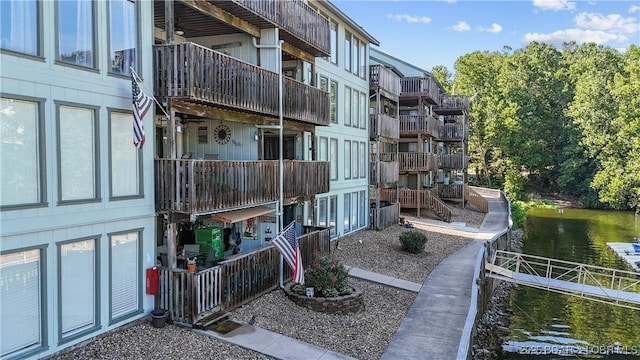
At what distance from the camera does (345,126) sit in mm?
24641

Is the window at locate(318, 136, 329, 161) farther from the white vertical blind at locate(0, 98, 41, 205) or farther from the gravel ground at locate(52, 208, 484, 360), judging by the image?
the white vertical blind at locate(0, 98, 41, 205)

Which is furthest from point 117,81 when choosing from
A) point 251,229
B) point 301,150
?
point 301,150

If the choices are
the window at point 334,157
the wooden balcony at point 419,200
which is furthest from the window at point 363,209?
the wooden balcony at point 419,200

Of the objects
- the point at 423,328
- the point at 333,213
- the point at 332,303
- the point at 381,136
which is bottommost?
the point at 423,328

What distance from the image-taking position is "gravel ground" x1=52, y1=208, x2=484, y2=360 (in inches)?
400

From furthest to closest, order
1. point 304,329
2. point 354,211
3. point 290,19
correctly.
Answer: point 354,211, point 290,19, point 304,329

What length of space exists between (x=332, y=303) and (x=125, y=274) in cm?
550

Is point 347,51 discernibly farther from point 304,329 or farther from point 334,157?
point 304,329

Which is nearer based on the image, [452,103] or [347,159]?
[347,159]

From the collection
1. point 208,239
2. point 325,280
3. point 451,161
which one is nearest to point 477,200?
point 451,161

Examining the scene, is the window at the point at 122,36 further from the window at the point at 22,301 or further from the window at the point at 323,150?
the window at the point at 323,150

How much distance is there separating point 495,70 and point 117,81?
63.6m

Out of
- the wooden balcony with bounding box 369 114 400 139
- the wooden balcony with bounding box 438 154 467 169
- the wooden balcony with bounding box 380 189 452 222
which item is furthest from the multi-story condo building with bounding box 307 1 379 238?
the wooden balcony with bounding box 438 154 467 169

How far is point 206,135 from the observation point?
16922 millimetres
